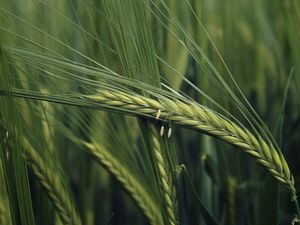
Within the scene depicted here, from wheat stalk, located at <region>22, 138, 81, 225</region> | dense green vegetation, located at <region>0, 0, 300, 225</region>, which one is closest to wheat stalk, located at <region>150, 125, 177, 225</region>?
dense green vegetation, located at <region>0, 0, 300, 225</region>

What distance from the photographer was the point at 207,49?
1.02m

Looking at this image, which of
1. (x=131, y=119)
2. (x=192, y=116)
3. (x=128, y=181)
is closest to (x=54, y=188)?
(x=128, y=181)

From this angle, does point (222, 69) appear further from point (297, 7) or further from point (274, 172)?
point (274, 172)

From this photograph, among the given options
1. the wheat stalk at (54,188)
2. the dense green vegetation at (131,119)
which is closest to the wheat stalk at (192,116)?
the dense green vegetation at (131,119)

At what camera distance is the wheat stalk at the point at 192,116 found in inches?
28.6

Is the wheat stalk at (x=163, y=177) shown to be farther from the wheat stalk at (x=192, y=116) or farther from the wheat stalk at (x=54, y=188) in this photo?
the wheat stalk at (x=54, y=188)

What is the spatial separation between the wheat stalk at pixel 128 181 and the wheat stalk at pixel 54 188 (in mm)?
85

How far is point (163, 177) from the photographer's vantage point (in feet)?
2.51

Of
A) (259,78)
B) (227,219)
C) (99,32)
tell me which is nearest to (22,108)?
(99,32)

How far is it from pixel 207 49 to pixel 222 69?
0.04 meters

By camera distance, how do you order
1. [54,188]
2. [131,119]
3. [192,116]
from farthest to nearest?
1. [131,119]
2. [54,188]
3. [192,116]

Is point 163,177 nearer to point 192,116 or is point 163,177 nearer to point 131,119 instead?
point 192,116

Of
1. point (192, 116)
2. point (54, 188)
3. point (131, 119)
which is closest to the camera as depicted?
point (192, 116)

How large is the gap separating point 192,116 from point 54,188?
22 centimetres
